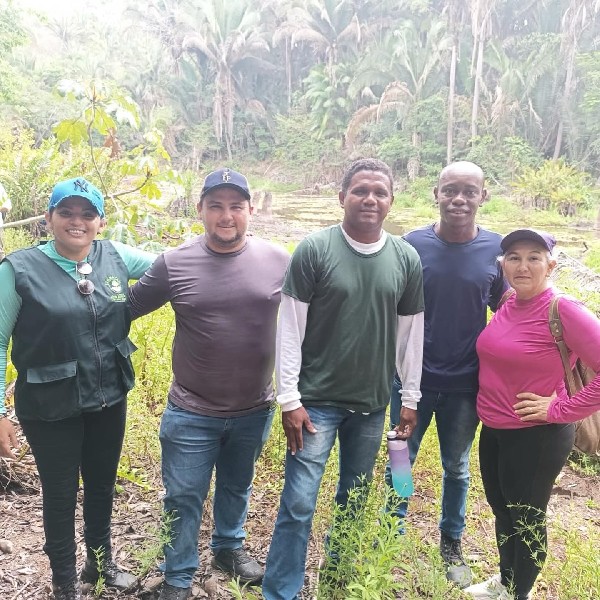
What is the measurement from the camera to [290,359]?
1976mm

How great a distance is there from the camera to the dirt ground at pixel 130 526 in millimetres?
2307

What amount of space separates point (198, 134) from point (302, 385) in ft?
106

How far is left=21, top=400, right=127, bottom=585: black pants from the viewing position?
197 cm

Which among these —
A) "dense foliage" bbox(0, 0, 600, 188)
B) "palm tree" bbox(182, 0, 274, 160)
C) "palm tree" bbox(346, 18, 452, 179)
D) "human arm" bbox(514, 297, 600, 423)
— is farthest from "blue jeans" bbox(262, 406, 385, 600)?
"palm tree" bbox(182, 0, 274, 160)

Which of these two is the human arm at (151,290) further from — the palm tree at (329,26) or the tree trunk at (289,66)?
the tree trunk at (289,66)

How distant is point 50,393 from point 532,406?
67.8 inches

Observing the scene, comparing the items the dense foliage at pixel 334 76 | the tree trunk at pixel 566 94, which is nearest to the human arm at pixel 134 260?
the dense foliage at pixel 334 76

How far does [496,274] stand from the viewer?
2.25 metres

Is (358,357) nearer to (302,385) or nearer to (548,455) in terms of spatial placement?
(302,385)

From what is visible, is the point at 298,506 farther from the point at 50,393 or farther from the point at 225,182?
the point at 225,182

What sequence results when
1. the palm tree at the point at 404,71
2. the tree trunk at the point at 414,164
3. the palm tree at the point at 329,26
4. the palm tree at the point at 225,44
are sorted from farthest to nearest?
the palm tree at the point at 225,44, the palm tree at the point at 329,26, the palm tree at the point at 404,71, the tree trunk at the point at 414,164

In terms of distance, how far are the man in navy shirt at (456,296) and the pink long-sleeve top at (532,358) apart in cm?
15

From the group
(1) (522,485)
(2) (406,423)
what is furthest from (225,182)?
(1) (522,485)

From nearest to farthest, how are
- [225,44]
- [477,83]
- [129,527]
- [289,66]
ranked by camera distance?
[129,527], [477,83], [225,44], [289,66]
